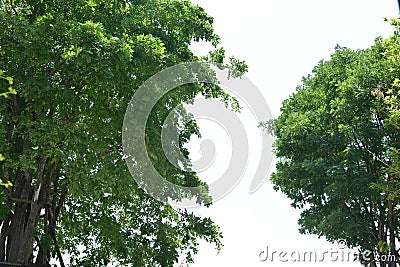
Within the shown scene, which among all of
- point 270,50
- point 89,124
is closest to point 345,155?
point 270,50

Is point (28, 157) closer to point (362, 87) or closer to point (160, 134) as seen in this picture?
point (160, 134)

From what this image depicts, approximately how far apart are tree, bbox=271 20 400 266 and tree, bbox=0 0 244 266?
4.33 m

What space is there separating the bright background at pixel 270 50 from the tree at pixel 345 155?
0.70m

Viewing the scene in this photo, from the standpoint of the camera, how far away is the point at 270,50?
15.4 meters

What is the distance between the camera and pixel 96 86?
9.16 m

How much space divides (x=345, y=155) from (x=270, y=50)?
4.06m

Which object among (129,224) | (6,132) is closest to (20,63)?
(6,132)

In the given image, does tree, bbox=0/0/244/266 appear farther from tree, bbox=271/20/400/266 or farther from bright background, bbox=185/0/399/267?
tree, bbox=271/20/400/266

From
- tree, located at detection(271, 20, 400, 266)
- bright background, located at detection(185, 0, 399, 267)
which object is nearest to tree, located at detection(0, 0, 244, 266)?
bright background, located at detection(185, 0, 399, 267)

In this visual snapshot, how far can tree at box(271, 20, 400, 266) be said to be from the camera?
44.8 feet

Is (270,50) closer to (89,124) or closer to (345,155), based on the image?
(345,155)

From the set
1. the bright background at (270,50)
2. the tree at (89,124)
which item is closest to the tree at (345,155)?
the bright background at (270,50)

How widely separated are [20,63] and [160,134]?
120 inches

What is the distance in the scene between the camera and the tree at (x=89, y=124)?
8.62 metres
